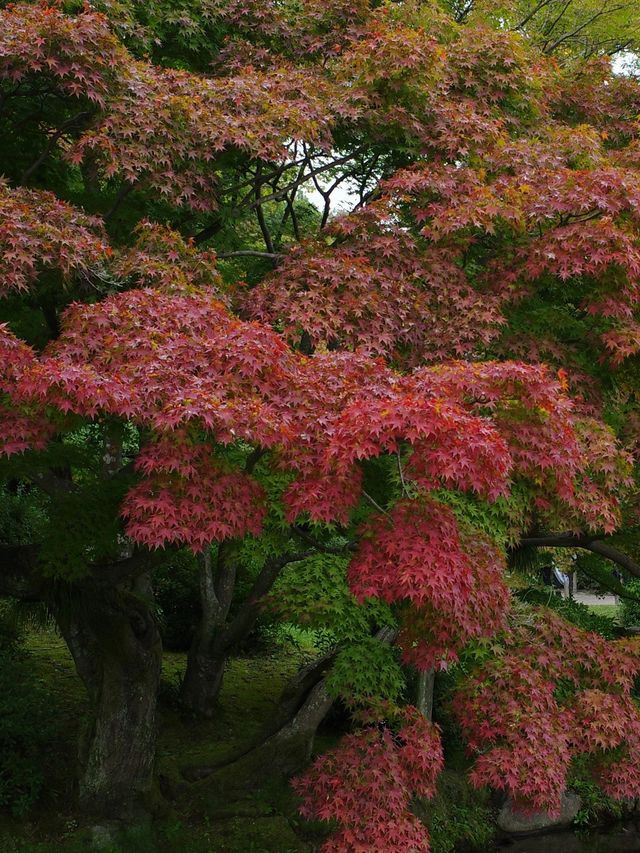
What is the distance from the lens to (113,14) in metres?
7.07

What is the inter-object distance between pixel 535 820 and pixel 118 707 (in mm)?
5446

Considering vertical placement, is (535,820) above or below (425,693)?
below

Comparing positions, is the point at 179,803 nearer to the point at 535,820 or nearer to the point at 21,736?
the point at 21,736

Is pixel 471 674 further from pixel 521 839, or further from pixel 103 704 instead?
pixel 521 839

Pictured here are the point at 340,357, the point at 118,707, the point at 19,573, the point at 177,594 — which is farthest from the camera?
the point at 177,594

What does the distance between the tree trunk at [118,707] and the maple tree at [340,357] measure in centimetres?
3

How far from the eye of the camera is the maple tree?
180 inches

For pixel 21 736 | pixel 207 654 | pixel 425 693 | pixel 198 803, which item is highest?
pixel 207 654

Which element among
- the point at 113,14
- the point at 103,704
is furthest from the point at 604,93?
the point at 103,704

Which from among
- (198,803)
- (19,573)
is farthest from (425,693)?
(19,573)

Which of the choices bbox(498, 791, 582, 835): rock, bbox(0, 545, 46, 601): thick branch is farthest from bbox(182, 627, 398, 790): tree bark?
bbox(498, 791, 582, 835): rock

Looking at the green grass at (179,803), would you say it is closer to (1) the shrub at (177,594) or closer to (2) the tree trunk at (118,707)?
(2) the tree trunk at (118,707)

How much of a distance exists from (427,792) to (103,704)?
2880 millimetres

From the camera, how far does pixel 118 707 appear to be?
7254mm
